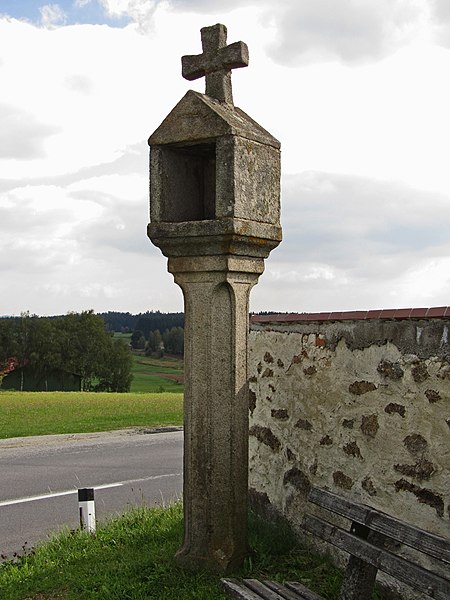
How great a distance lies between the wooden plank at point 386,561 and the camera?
121 inches

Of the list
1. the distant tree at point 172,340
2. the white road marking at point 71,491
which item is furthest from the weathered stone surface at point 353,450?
the distant tree at point 172,340

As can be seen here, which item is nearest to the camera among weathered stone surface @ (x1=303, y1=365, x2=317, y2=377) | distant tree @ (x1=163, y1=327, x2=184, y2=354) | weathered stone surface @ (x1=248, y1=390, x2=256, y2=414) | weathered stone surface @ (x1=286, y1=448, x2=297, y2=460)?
weathered stone surface @ (x1=303, y1=365, x2=317, y2=377)

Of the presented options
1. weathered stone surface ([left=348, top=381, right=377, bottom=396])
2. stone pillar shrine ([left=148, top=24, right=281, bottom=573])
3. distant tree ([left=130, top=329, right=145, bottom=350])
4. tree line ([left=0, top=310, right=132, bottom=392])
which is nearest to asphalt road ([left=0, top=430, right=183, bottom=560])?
stone pillar shrine ([left=148, top=24, right=281, bottom=573])

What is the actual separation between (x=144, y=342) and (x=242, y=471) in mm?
86313

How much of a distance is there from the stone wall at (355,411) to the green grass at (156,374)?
48.0 m

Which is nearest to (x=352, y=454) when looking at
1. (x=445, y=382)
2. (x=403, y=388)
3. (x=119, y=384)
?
(x=403, y=388)

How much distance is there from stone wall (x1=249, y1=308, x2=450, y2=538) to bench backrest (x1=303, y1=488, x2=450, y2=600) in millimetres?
866

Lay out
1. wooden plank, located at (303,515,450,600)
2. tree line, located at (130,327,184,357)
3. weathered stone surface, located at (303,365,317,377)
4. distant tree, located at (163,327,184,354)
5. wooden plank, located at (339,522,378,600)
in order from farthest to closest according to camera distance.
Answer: tree line, located at (130,327,184,357) < distant tree, located at (163,327,184,354) < weathered stone surface, located at (303,365,317,377) < wooden plank, located at (339,522,378,600) < wooden plank, located at (303,515,450,600)

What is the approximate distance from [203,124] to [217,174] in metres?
0.37

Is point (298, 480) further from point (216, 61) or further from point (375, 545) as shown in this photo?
point (216, 61)

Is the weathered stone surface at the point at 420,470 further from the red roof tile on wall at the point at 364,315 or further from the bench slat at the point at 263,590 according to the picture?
the bench slat at the point at 263,590

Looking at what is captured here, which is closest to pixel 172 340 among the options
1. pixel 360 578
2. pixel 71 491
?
pixel 71 491

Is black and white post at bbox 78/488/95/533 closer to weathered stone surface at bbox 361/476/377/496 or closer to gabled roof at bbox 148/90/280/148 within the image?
weathered stone surface at bbox 361/476/377/496

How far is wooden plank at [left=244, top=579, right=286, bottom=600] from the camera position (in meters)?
3.82
